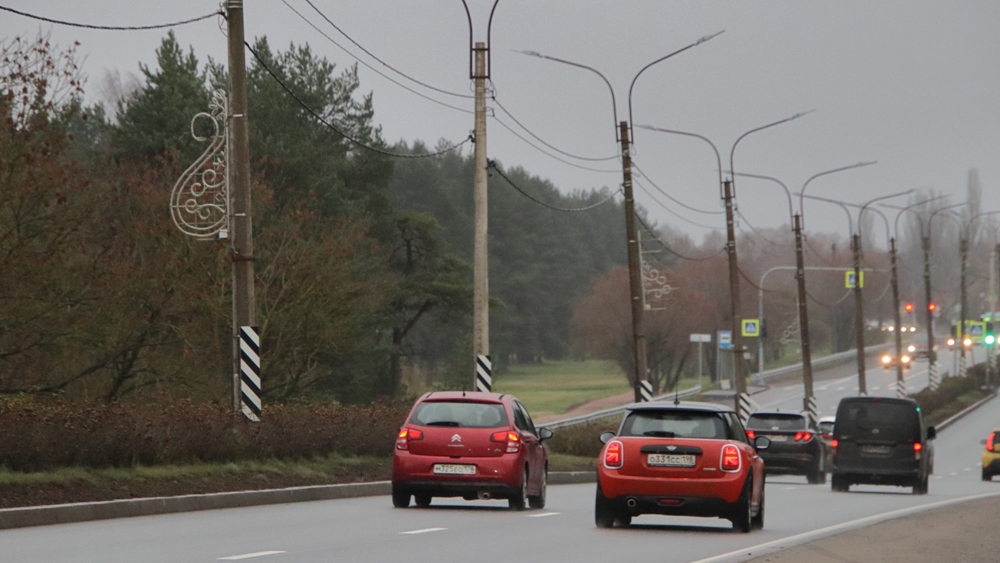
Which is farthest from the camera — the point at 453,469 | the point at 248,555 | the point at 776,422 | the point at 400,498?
the point at 776,422

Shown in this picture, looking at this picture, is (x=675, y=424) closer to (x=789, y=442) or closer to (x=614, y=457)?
(x=614, y=457)

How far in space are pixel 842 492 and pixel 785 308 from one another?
89850 millimetres

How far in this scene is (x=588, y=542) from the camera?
1581cm

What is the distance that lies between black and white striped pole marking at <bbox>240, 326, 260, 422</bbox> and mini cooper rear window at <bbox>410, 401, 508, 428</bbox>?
4.44 m

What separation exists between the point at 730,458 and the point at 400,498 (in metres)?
5.40

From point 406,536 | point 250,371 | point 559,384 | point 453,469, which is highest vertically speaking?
point 250,371

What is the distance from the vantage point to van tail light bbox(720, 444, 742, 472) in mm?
17031

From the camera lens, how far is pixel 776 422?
37.8 metres

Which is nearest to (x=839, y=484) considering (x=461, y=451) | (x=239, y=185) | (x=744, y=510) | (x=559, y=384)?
(x=461, y=451)

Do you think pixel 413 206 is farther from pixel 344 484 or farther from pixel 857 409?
pixel 344 484

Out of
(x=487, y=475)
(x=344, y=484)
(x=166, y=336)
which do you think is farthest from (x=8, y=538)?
(x=166, y=336)

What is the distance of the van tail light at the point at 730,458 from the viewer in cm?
1703

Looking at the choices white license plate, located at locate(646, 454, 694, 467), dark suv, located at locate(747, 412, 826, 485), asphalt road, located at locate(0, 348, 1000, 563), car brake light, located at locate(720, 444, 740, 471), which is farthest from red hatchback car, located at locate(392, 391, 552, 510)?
dark suv, located at locate(747, 412, 826, 485)

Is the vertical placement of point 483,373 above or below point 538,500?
above
